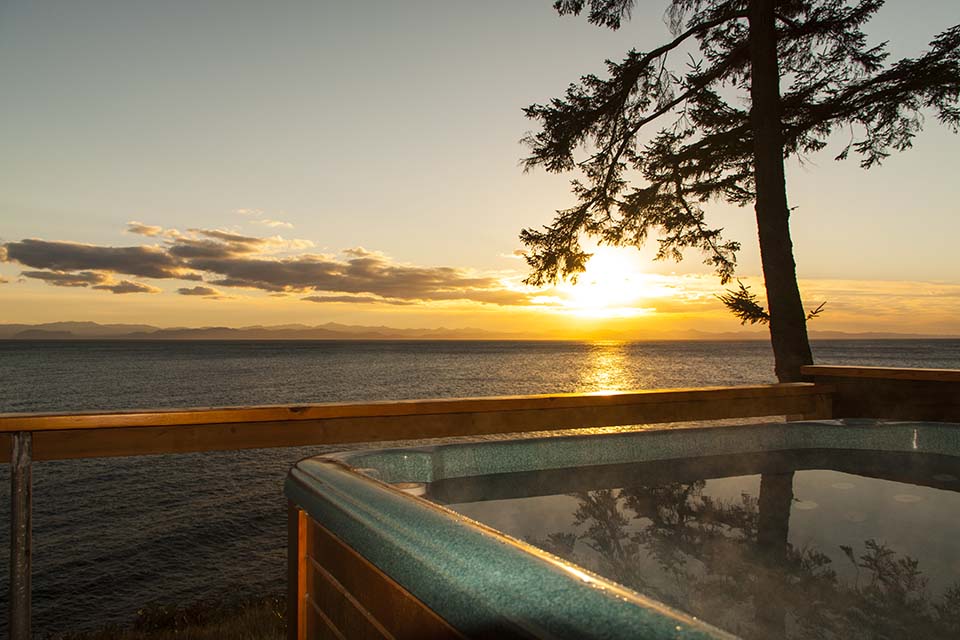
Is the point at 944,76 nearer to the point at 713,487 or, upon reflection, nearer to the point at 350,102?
the point at 713,487

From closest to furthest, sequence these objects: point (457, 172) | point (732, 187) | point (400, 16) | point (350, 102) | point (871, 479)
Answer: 1. point (871, 479)
2. point (732, 187)
3. point (400, 16)
4. point (350, 102)
5. point (457, 172)

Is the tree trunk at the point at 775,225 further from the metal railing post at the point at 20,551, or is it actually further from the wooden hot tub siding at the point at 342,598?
the metal railing post at the point at 20,551

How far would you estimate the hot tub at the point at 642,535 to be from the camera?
29.1 inches

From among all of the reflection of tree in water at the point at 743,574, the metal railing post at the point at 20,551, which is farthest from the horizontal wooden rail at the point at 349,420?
the reflection of tree in water at the point at 743,574

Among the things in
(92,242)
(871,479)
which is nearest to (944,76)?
(871,479)

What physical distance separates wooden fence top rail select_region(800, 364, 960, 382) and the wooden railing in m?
0.01

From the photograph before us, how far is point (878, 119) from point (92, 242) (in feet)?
213

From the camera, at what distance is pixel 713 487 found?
255cm

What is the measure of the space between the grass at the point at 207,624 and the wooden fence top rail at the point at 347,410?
2377mm

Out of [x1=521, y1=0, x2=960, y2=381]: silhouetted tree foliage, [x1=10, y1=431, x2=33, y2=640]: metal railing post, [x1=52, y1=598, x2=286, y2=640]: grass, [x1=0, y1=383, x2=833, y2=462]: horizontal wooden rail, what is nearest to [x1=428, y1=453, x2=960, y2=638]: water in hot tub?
[x1=0, y1=383, x2=833, y2=462]: horizontal wooden rail

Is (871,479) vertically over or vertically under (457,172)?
under

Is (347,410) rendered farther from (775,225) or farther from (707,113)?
(707,113)

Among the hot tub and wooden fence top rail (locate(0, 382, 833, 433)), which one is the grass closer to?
wooden fence top rail (locate(0, 382, 833, 433))

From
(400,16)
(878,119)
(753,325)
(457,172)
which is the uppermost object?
(400,16)
